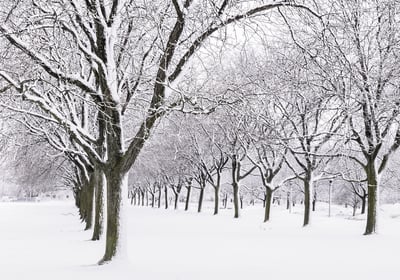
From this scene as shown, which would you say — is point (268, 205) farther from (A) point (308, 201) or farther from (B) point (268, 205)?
(A) point (308, 201)

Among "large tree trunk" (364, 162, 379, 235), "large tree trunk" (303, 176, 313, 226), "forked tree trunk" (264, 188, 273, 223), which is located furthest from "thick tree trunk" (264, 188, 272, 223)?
"large tree trunk" (364, 162, 379, 235)

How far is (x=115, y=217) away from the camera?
888 centimetres

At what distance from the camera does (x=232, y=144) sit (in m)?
26.9

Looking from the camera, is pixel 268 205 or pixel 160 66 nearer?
pixel 160 66

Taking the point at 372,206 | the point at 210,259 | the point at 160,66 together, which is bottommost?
the point at 210,259

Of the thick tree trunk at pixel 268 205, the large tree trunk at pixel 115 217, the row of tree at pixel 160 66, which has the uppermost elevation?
the row of tree at pixel 160 66

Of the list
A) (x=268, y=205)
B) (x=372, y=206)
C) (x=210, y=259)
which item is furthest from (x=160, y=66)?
(x=268, y=205)

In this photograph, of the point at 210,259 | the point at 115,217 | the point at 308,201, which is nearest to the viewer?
the point at 115,217

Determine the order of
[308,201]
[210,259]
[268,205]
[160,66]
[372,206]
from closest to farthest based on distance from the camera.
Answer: [160,66] → [210,259] → [372,206] → [308,201] → [268,205]

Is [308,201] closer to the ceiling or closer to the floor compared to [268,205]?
closer to the ceiling

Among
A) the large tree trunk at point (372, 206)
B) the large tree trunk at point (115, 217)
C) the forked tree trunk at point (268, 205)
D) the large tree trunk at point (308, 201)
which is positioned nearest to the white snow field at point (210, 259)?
the large tree trunk at point (115, 217)

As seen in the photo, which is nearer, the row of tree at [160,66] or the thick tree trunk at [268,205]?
the row of tree at [160,66]

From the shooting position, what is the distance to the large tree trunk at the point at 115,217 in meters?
8.77

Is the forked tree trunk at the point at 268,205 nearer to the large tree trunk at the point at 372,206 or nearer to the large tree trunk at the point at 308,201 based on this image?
the large tree trunk at the point at 308,201
